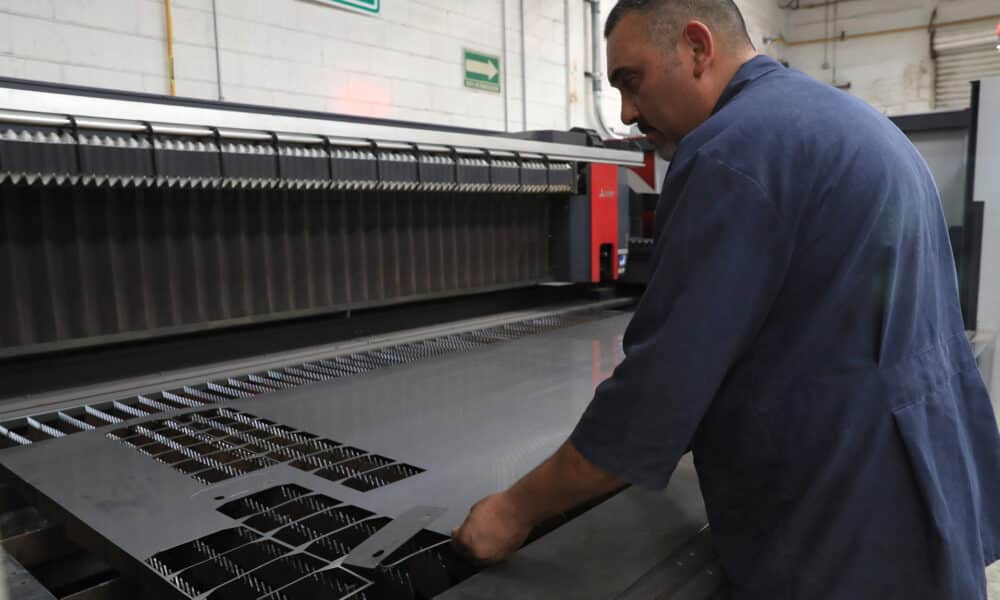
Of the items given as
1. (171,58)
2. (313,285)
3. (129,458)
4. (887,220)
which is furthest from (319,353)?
(887,220)

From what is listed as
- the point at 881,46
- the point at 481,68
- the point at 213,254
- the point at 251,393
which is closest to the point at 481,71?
the point at 481,68

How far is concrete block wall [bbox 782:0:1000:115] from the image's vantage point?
666 centimetres

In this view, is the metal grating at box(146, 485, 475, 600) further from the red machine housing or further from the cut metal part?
the red machine housing

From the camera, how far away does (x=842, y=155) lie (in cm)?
68

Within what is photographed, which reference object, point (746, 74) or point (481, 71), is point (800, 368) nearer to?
point (746, 74)

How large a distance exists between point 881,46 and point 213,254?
7301 mm

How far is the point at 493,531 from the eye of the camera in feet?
2.49

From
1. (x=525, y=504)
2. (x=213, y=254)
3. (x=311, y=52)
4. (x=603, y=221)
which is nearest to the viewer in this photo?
(x=525, y=504)

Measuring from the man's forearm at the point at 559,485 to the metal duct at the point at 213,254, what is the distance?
1.02m

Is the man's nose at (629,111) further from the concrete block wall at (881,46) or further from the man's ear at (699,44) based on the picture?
the concrete block wall at (881,46)

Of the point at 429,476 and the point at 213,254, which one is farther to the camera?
the point at 213,254

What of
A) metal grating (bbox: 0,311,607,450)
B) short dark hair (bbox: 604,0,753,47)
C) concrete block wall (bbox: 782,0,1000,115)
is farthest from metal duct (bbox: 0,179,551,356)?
concrete block wall (bbox: 782,0,1000,115)

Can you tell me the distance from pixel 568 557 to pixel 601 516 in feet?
0.39

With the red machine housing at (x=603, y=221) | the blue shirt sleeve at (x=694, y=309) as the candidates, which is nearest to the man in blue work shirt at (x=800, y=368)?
the blue shirt sleeve at (x=694, y=309)
